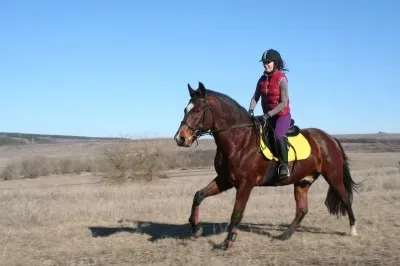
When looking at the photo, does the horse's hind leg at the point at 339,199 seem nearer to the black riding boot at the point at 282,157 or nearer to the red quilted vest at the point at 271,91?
the black riding boot at the point at 282,157

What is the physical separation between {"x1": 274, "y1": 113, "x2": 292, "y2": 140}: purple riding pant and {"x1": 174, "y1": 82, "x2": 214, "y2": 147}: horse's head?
3.97 ft

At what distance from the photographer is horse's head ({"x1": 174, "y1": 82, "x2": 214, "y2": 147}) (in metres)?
7.74

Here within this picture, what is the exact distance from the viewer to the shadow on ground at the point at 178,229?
9.76 meters

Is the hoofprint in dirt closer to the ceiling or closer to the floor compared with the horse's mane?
closer to the floor

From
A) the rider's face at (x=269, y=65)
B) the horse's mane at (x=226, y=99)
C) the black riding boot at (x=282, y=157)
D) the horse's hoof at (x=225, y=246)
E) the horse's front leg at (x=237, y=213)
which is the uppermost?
the rider's face at (x=269, y=65)

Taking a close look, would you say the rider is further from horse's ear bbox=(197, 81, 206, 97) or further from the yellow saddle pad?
horse's ear bbox=(197, 81, 206, 97)

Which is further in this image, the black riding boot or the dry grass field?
the black riding boot

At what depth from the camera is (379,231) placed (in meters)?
9.34

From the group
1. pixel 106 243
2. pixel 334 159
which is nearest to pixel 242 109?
pixel 334 159

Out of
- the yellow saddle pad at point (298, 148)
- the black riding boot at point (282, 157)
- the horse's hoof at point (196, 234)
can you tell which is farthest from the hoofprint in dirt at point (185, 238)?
the yellow saddle pad at point (298, 148)

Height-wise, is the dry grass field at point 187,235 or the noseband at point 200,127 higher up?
the noseband at point 200,127

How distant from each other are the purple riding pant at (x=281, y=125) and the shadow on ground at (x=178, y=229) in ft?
6.88

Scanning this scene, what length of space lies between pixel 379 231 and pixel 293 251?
7.62 ft

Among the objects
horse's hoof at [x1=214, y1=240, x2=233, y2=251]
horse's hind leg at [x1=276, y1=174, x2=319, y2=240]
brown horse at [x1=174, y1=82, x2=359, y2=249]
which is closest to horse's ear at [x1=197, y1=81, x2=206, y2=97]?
brown horse at [x1=174, y1=82, x2=359, y2=249]
